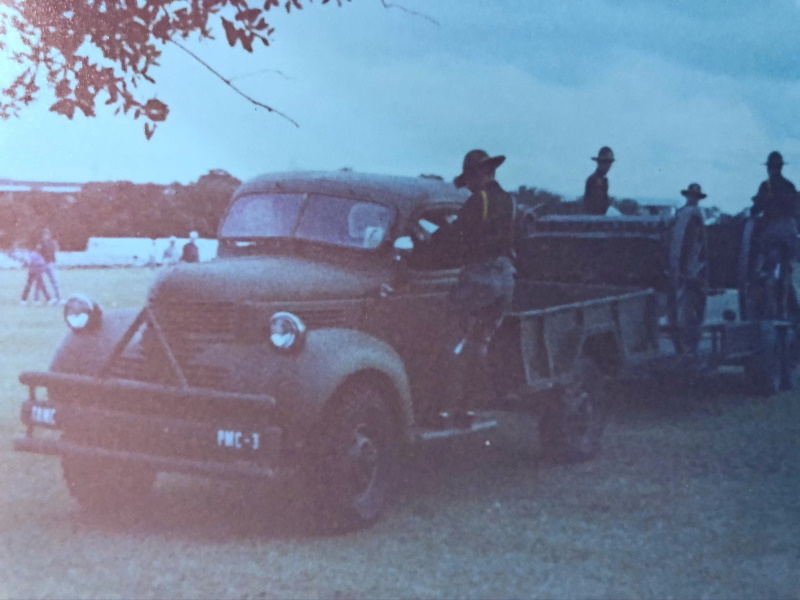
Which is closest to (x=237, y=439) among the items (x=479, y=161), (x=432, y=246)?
(x=432, y=246)

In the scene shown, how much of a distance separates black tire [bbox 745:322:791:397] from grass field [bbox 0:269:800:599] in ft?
6.92

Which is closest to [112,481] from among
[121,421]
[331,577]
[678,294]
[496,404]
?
[121,421]

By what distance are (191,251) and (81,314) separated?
1.07 meters

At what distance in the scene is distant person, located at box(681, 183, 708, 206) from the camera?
9789 millimetres

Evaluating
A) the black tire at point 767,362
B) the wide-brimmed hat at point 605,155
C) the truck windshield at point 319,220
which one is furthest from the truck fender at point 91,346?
the black tire at point 767,362

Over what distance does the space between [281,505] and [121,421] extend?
49.6 inches

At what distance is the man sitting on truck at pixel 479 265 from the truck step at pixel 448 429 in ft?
0.14

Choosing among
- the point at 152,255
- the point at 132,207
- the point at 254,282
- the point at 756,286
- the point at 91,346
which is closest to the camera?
the point at 254,282

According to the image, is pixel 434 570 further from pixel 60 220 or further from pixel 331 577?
pixel 60 220

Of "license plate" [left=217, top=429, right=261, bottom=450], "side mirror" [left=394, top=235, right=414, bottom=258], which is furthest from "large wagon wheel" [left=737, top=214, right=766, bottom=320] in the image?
"license plate" [left=217, top=429, right=261, bottom=450]

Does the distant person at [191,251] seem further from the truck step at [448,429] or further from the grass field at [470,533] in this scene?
the truck step at [448,429]

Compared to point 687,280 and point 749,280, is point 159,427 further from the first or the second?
point 749,280

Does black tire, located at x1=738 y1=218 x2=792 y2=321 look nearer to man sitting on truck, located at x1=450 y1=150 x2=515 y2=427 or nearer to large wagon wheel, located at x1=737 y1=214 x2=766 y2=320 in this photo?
large wagon wheel, located at x1=737 y1=214 x2=766 y2=320

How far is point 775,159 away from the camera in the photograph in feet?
29.9
